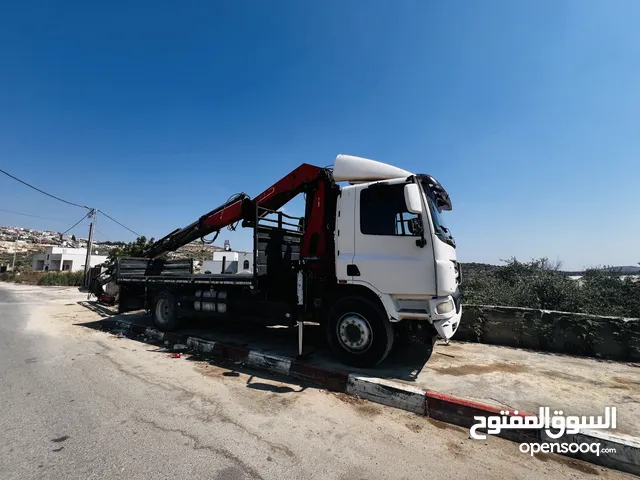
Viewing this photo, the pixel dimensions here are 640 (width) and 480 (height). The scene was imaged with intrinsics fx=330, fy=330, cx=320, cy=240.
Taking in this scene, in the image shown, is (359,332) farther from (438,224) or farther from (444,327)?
(438,224)

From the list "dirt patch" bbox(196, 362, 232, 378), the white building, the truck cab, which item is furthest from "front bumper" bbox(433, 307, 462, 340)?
the white building

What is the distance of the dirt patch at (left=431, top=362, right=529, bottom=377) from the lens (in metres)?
4.88

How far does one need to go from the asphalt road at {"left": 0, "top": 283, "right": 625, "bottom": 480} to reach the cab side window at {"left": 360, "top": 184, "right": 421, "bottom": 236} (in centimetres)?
238

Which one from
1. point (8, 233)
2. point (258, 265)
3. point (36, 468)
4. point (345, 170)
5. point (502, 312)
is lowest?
point (36, 468)

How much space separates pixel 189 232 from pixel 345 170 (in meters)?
5.30

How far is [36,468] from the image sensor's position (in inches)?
104

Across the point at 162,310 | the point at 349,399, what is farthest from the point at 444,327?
the point at 162,310

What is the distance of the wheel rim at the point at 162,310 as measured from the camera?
8082mm

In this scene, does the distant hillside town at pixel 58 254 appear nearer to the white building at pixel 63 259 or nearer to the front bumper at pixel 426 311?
the white building at pixel 63 259

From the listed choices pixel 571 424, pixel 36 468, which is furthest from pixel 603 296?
pixel 36 468

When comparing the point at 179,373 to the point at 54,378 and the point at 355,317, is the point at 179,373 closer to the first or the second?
the point at 54,378

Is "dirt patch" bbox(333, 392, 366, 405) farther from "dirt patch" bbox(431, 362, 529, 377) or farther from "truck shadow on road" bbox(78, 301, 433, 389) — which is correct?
"dirt patch" bbox(431, 362, 529, 377)

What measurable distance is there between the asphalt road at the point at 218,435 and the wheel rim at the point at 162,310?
9.61 feet

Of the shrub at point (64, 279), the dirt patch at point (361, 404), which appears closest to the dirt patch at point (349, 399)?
the dirt patch at point (361, 404)
